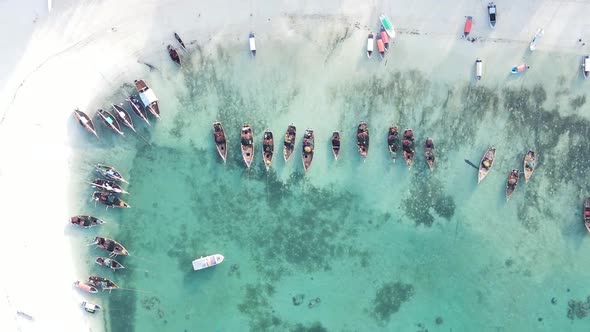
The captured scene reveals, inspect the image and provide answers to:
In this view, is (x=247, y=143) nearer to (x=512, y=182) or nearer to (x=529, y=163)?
(x=512, y=182)

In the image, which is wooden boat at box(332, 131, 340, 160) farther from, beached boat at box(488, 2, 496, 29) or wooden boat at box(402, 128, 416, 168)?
beached boat at box(488, 2, 496, 29)

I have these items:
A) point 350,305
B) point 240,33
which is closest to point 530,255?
point 350,305

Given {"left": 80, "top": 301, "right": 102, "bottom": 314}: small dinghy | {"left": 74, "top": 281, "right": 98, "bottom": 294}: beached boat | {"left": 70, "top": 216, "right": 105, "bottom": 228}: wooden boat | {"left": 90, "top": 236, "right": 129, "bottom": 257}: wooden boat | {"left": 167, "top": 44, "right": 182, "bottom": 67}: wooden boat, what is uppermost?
{"left": 167, "top": 44, "right": 182, "bottom": 67}: wooden boat

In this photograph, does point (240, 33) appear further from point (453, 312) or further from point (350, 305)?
point (453, 312)

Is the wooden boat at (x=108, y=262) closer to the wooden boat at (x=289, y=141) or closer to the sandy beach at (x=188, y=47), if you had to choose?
the sandy beach at (x=188, y=47)

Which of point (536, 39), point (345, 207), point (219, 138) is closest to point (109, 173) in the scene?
point (219, 138)

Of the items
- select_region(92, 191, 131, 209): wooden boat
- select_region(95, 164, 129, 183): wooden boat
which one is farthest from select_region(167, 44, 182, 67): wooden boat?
select_region(92, 191, 131, 209): wooden boat
